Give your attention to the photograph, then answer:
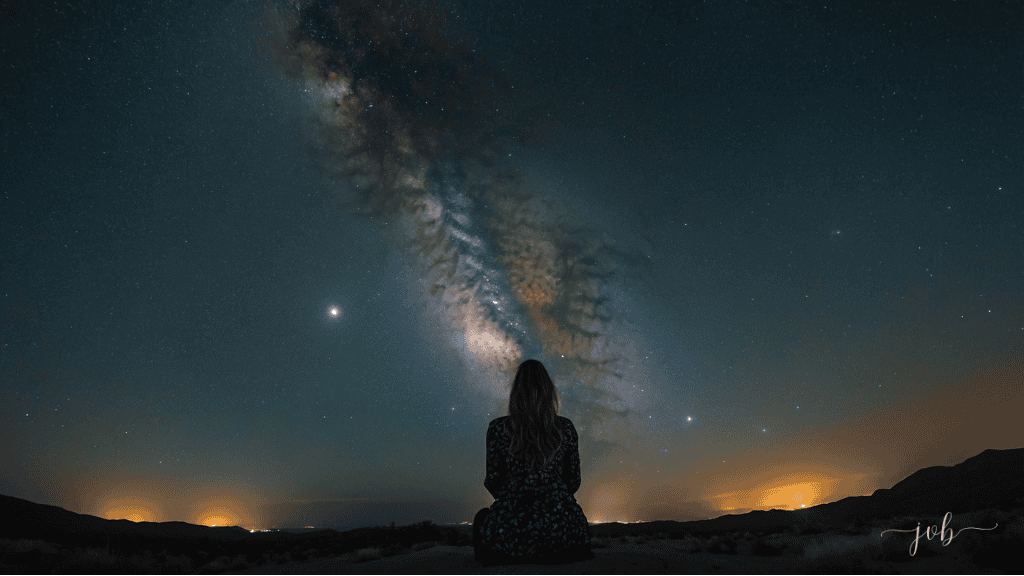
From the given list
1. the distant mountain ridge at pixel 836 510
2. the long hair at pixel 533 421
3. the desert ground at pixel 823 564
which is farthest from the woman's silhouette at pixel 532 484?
the distant mountain ridge at pixel 836 510

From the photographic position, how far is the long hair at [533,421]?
3432 millimetres

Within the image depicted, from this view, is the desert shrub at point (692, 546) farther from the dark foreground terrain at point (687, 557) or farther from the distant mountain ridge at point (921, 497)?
the distant mountain ridge at point (921, 497)

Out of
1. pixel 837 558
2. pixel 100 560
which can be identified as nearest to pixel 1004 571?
pixel 837 558

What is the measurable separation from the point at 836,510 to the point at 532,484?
4945 centimetres

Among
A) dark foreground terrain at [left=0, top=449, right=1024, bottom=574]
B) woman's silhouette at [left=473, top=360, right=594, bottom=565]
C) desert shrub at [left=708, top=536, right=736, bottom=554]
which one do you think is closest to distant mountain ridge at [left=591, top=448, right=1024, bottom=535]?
dark foreground terrain at [left=0, top=449, right=1024, bottom=574]

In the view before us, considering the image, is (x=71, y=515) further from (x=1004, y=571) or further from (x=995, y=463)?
(x=995, y=463)

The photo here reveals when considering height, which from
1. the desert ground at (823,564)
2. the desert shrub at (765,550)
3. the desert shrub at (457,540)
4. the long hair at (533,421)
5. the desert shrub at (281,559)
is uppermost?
the long hair at (533,421)

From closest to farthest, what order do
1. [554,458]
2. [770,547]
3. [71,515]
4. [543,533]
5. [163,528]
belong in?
[543,533] < [554,458] < [770,547] < [163,528] < [71,515]

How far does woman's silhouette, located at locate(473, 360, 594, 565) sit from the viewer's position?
10.7ft

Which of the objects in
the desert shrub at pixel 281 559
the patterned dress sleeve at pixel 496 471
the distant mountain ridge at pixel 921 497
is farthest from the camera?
the distant mountain ridge at pixel 921 497

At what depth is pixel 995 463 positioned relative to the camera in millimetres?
40250

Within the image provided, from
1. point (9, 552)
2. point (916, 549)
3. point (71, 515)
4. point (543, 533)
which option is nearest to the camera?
point (543, 533)

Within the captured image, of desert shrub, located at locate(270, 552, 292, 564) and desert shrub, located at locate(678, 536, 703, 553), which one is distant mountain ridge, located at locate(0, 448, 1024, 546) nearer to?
desert shrub, located at locate(270, 552, 292, 564)

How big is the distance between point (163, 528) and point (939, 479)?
69060 millimetres
